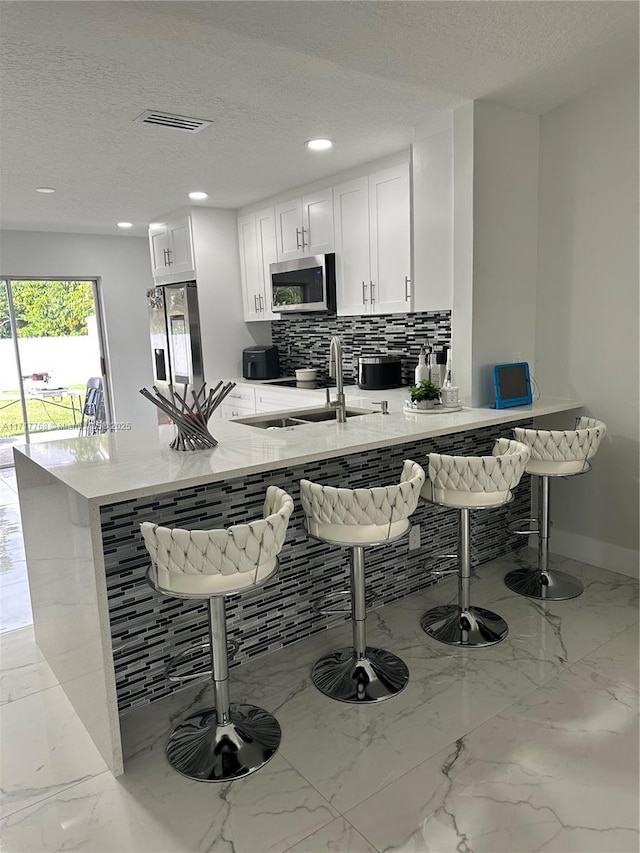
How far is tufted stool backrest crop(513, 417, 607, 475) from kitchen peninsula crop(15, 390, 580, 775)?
19 cm

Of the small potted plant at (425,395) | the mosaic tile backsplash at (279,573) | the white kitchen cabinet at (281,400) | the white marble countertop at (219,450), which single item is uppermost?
the small potted plant at (425,395)

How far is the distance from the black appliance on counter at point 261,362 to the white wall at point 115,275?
82.8 inches

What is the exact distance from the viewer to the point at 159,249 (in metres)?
5.75

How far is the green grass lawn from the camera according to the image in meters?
6.58

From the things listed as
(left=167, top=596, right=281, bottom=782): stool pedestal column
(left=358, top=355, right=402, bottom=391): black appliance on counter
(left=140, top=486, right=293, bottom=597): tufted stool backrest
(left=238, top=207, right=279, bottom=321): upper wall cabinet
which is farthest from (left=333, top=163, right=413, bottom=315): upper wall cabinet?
(left=167, top=596, right=281, bottom=782): stool pedestal column

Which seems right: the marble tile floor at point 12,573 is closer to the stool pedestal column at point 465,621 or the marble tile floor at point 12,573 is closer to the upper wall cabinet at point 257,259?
the stool pedestal column at point 465,621

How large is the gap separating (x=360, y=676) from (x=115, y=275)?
576 centimetres

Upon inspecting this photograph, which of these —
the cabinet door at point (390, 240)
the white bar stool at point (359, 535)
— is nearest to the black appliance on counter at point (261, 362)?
the cabinet door at point (390, 240)

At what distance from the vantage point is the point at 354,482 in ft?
9.55

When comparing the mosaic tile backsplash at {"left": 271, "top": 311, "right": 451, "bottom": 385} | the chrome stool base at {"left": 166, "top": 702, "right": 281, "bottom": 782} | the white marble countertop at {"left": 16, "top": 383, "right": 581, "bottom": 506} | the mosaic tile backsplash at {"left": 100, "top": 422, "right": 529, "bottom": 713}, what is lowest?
the chrome stool base at {"left": 166, "top": 702, "right": 281, "bottom": 782}

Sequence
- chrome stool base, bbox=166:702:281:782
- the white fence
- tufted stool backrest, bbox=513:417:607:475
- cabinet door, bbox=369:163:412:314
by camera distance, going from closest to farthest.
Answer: chrome stool base, bbox=166:702:281:782, tufted stool backrest, bbox=513:417:607:475, cabinet door, bbox=369:163:412:314, the white fence

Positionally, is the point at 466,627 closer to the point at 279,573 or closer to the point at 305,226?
the point at 279,573

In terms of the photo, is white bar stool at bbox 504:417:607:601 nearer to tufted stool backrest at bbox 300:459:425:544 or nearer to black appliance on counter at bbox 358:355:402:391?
tufted stool backrest at bbox 300:459:425:544

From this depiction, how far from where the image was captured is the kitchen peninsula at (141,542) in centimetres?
198
